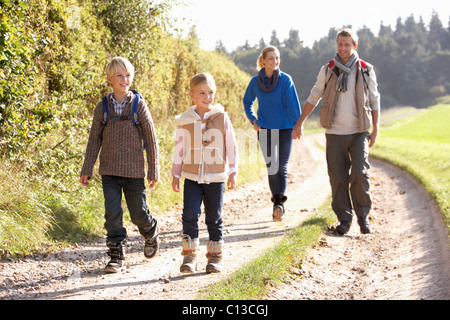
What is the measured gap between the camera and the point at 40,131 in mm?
6875

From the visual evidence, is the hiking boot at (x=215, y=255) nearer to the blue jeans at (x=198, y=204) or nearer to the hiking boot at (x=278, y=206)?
the blue jeans at (x=198, y=204)

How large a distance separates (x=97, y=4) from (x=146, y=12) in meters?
1.18

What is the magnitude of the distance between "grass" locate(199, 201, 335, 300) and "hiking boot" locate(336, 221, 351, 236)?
0.77 feet

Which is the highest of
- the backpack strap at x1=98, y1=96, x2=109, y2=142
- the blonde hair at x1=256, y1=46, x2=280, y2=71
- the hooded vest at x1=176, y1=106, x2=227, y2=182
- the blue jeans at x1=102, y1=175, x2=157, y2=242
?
the blonde hair at x1=256, y1=46, x2=280, y2=71

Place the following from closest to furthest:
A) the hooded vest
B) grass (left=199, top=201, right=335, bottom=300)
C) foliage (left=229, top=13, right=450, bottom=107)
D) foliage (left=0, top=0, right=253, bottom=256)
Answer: grass (left=199, top=201, right=335, bottom=300)
the hooded vest
foliage (left=0, top=0, right=253, bottom=256)
foliage (left=229, top=13, right=450, bottom=107)

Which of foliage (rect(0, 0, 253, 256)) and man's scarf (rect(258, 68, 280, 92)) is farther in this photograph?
man's scarf (rect(258, 68, 280, 92))

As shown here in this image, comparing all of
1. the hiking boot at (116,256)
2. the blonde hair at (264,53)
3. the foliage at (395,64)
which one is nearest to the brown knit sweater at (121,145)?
the hiking boot at (116,256)

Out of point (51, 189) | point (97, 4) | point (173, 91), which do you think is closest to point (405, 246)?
point (51, 189)

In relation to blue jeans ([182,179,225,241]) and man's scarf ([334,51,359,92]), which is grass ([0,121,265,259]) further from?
man's scarf ([334,51,359,92])

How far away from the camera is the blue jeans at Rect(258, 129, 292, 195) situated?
7660 millimetres

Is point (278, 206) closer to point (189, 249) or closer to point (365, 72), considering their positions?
point (365, 72)

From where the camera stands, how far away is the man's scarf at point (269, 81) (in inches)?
300

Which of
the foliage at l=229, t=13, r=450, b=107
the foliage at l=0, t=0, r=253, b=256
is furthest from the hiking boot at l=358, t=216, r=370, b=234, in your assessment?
the foliage at l=229, t=13, r=450, b=107

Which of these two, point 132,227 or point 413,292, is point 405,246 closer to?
point 413,292
